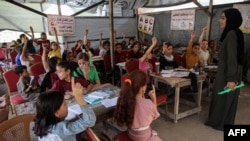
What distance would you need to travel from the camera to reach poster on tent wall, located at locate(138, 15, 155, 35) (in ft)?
24.6

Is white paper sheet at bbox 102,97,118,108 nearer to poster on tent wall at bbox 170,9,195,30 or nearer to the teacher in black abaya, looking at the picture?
the teacher in black abaya

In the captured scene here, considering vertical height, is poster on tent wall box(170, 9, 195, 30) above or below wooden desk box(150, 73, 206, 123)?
above

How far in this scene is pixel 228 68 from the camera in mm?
2480

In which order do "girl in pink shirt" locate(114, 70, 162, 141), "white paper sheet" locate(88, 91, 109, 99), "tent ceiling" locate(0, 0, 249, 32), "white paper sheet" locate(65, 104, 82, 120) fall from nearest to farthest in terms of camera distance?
"girl in pink shirt" locate(114, 70, 162, 141)
"white paper sheet" locate(65, 104, 82, 120)
"white paper sheet" locate(88, 91, 109, 99)
"tent ceiling" locate(0, 0, 249, 32)

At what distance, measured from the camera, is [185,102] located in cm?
375

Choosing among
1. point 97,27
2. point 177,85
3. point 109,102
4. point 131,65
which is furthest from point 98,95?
point 97,27

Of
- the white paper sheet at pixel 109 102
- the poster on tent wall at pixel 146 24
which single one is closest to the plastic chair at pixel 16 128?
→ the white paper sheet at pixel 109 102

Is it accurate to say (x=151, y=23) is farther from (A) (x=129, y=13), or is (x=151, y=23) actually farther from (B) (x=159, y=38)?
(A) (x=129, y=13)

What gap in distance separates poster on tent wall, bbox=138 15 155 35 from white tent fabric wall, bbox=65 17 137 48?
80 centimetres

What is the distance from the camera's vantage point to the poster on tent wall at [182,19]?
6.26 meters

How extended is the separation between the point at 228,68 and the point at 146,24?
17.7 feet

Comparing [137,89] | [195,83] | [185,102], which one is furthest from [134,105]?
[185,102]

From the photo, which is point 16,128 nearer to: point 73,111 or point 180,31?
point 73,111

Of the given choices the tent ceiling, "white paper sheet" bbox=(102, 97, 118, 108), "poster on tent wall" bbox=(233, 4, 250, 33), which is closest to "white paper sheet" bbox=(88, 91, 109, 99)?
"white paper sheet" bbox=(102, 97, 118, 108)
